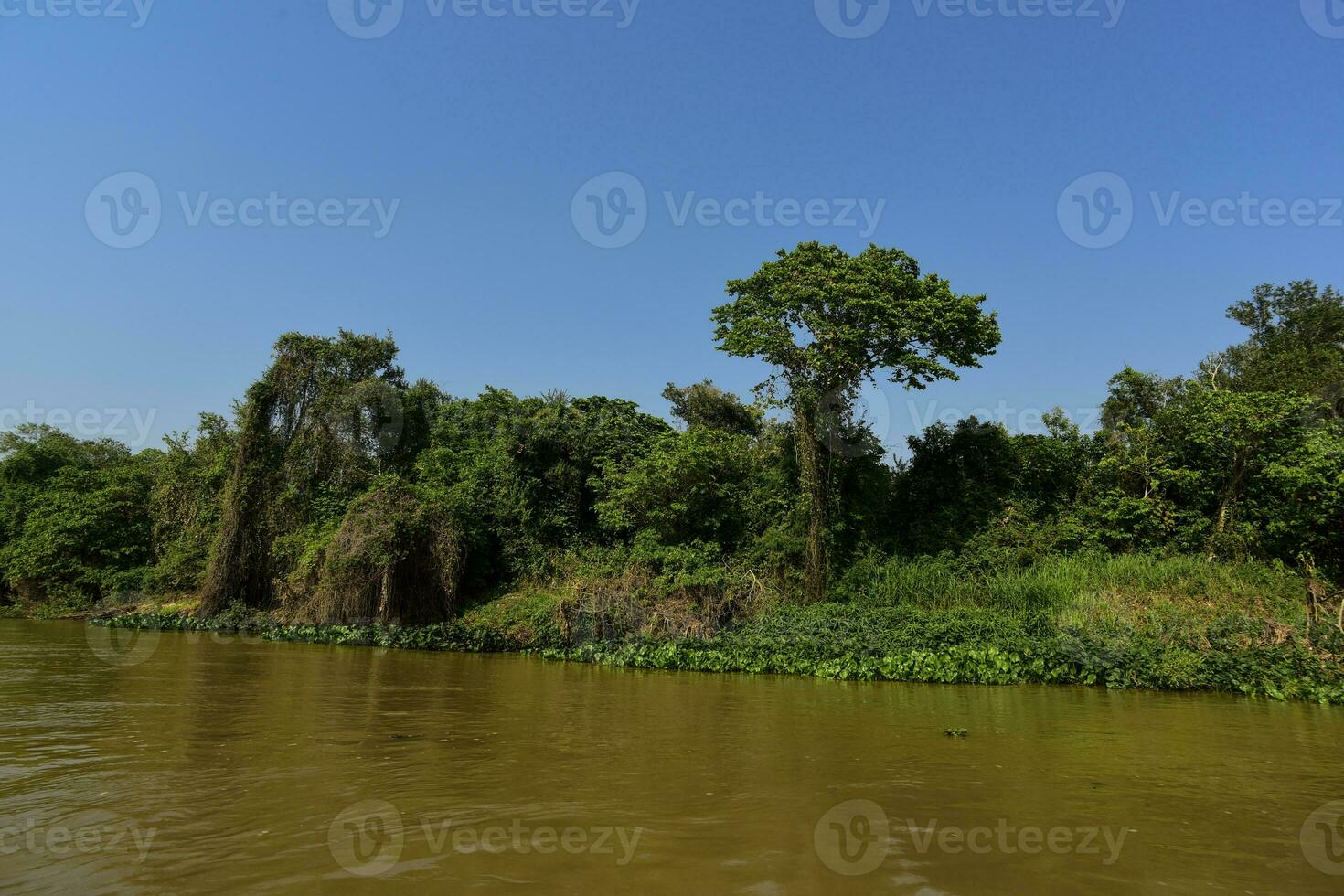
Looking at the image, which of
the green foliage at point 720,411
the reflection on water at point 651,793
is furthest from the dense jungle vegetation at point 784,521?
the green foliage at point 720,411

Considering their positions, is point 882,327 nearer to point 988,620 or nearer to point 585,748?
point 988,620

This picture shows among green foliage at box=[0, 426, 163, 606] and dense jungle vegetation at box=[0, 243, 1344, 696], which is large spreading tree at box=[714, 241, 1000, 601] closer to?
dense jungle vegetation at box=[0, 243, 1344, 696]

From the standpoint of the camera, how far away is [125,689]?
1100cm

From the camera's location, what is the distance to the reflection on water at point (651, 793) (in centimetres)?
428

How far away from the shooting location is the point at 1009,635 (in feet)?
47.7

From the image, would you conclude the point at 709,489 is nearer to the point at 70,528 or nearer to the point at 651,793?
the point at 651,793

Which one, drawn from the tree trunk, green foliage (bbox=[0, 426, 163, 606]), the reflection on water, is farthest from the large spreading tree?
green foliage (bbox=[0, 426, 163, 606])

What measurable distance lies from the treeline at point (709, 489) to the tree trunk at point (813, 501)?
7 centimetres

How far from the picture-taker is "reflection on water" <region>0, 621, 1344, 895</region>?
4.28m

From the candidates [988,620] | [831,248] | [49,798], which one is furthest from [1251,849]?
[831,248]

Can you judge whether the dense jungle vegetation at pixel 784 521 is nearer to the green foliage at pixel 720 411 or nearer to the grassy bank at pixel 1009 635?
the grassy bank at pixel 1009 635

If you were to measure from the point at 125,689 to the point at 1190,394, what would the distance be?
2455 cm

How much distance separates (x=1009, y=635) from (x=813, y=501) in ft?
20.9

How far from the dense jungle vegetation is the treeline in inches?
3.3
